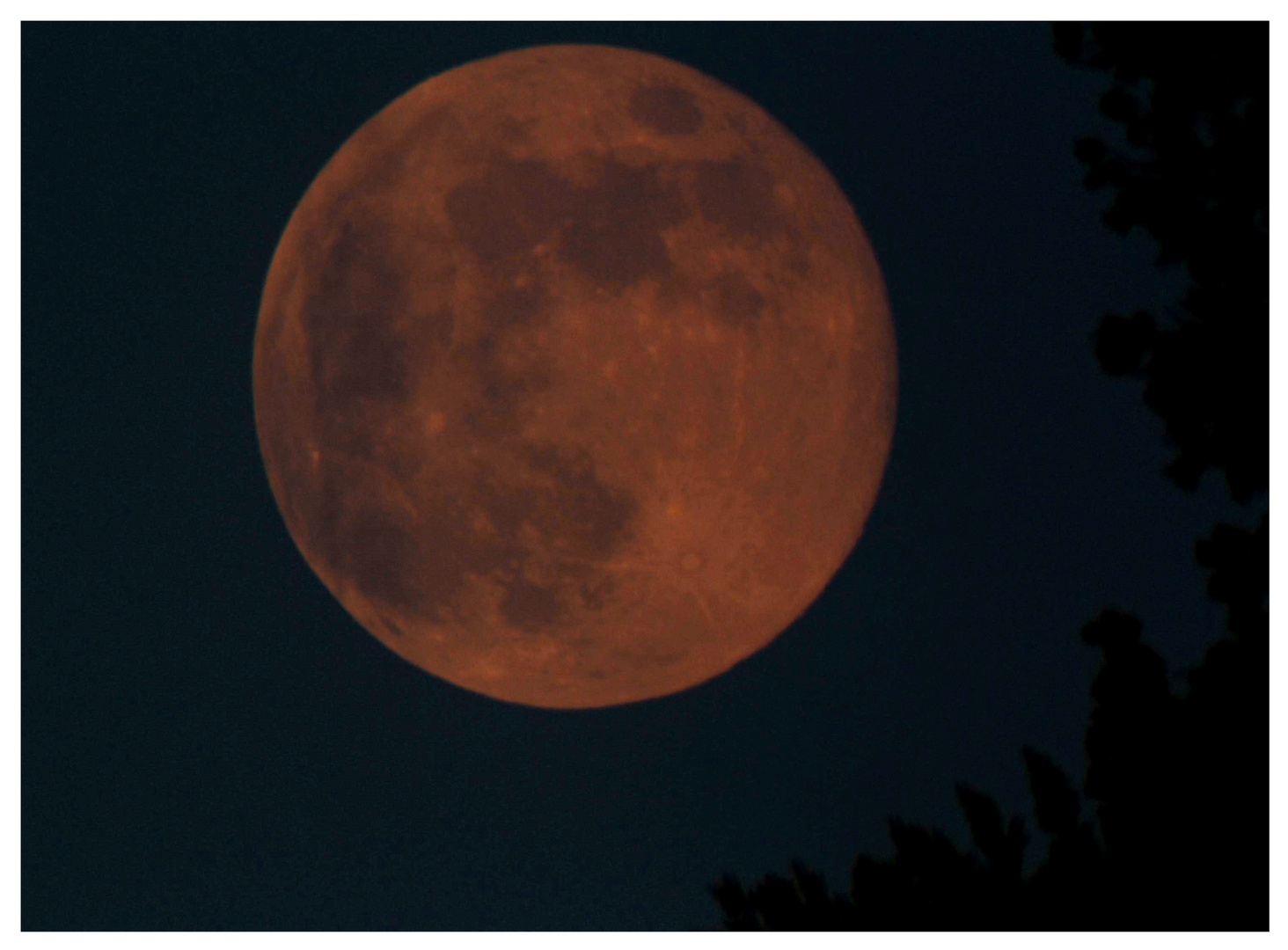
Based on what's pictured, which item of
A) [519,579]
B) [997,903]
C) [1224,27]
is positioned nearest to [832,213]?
[1224,27]

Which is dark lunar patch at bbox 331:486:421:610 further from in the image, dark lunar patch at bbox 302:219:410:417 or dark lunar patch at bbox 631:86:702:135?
dark lunar patch at bbox 631:86:702:135

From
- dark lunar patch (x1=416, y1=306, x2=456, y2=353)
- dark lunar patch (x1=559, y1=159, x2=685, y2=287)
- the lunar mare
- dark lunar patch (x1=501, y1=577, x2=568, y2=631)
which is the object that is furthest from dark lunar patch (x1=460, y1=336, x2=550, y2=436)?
dark lunar patch (x1=501, y1=577, x2=568, y2=631)

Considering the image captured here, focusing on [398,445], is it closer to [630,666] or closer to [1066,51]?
[630,666]

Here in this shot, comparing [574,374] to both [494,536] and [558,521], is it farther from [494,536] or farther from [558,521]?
[494,536]

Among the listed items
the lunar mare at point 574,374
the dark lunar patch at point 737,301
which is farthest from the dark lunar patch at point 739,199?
the dark lunar patch at point 737,301

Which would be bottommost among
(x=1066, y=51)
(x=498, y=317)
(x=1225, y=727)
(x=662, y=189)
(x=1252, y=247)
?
(x=1225, y=727)

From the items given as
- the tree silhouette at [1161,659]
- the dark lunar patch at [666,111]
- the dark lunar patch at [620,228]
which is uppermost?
the dark lunar patch at [666,111]

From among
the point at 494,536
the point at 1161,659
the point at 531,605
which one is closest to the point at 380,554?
the point at 494,536

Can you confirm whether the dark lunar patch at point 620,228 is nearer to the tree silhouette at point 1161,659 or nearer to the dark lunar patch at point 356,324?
the dark lunar patch at point 356,324
